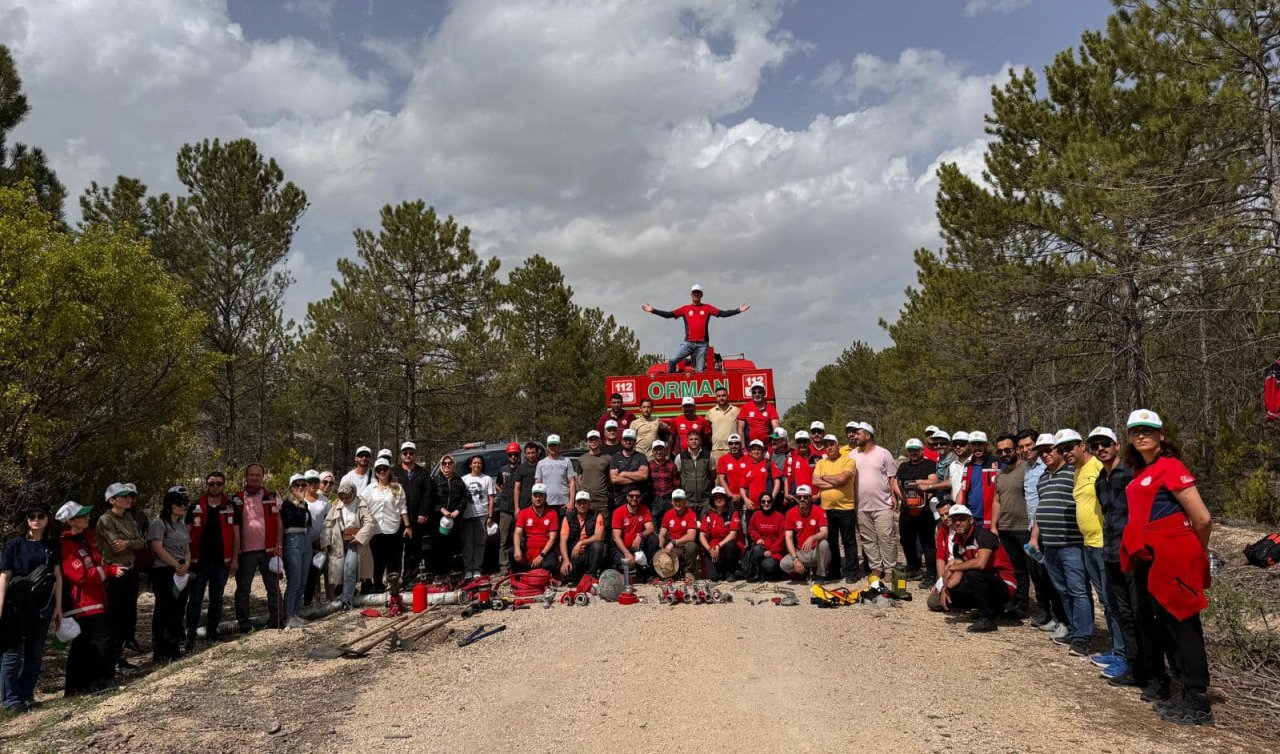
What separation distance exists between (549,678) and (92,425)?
8.26 meters

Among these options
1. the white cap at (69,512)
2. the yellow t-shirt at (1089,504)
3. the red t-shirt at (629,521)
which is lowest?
the red t-shirt at (629,521)

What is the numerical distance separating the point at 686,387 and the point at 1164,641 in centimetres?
752

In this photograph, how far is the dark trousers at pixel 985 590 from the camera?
24.2ft

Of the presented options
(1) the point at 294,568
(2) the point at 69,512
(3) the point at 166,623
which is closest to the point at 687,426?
(1) the point at 294,568

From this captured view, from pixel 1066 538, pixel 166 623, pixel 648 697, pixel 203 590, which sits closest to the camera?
pixel 648 697

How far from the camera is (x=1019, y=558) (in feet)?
24.3

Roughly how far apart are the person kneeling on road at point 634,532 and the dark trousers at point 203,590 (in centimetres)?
417

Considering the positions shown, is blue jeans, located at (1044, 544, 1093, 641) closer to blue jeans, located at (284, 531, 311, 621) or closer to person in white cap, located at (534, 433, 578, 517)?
person in white cap, located at (534, 433, 578, 517)

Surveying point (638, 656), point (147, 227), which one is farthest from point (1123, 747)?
point (147, 227)

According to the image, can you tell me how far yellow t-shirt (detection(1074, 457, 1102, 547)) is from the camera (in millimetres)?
5957

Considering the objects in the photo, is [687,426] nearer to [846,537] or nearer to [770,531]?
[770,531]

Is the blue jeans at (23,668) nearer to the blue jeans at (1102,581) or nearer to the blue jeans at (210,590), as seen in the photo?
the blue jeans at (210,590)

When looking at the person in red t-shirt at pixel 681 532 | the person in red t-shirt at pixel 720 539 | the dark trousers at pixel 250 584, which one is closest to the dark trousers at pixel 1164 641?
the person in red t-shirt at pixel 720 539

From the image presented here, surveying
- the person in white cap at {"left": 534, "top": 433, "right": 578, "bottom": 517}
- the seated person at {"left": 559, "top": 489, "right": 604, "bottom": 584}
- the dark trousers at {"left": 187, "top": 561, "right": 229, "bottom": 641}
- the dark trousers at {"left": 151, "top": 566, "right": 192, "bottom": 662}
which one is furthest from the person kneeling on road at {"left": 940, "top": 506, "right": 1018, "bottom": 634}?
the dark trousers at {"left": 151, "top": 566, "right": 192, "bottom": 662}
